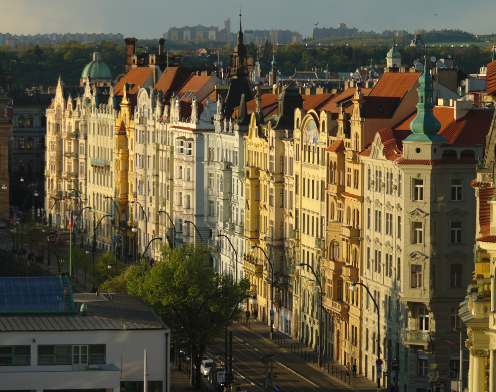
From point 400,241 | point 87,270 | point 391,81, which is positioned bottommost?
point 87,270

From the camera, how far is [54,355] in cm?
10269

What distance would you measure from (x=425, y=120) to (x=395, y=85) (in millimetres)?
20912

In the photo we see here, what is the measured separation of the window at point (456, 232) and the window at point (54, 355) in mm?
32768

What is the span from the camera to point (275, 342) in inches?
5886

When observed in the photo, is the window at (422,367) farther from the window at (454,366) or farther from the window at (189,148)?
the window at (189,148)

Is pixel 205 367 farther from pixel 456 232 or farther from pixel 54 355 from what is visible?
pixel 54 355

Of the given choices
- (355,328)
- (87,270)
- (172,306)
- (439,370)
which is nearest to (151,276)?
(172,306)

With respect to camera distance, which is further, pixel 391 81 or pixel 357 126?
pixel 391 81

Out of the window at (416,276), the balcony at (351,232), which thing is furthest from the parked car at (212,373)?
the window at (416,276)

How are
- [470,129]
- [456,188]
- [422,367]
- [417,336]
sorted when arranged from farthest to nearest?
[470,129] < [422,367] < [417,336] < [456,188]

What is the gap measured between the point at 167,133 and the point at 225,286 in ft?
221

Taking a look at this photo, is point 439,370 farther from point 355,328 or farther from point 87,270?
point 87,270

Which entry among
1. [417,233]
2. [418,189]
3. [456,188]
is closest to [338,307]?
[417,233]

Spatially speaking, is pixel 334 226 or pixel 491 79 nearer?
pixel 491 79
